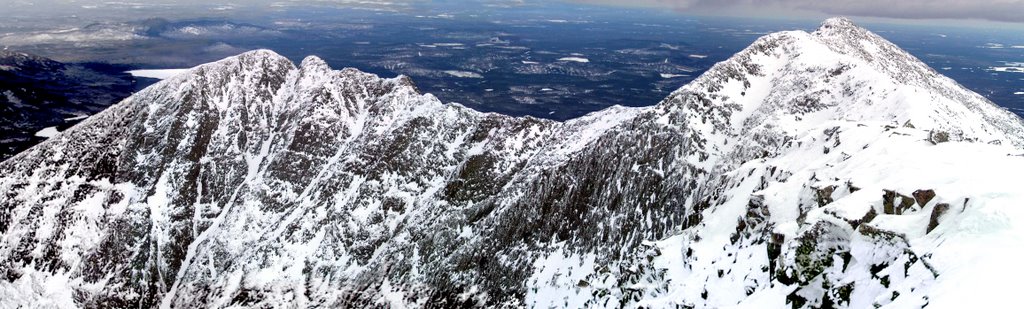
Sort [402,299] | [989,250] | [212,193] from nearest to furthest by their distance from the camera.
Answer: [989,250] → [402,299] → [212,193]

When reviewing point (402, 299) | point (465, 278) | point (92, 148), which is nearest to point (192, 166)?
point (92, 148)

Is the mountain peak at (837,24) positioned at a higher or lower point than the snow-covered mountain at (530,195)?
higher

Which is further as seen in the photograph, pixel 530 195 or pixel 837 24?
pixel 837 24

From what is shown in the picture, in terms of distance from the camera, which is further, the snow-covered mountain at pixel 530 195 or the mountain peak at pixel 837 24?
the mountain peak at pixel 837 24

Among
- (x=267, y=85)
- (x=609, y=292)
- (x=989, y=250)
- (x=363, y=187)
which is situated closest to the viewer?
(x=989, y=250)

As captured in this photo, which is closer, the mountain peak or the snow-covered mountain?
the snow-covered mountain

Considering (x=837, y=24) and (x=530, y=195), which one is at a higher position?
(x=837, y=24)

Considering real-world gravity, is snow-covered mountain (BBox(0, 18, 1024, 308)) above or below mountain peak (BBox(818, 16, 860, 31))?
below

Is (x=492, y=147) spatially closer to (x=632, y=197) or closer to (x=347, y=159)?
(x=347, y=159)
